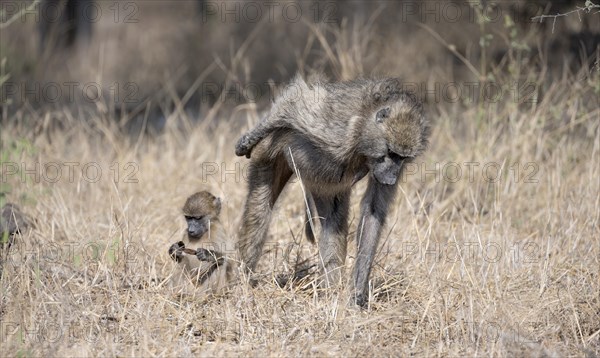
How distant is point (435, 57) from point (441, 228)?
6.29m

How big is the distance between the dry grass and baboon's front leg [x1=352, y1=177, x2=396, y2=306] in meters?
0.13

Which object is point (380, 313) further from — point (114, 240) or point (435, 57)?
point (435, 57)

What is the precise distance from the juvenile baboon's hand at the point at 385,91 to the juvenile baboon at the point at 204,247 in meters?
1.27

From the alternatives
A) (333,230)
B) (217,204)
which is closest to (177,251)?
(217,204)

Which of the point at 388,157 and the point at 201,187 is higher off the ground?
the point at 388,157

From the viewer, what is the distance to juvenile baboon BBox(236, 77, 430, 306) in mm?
4609

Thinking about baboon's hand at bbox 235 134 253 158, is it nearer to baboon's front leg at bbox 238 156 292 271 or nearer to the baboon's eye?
baboon's front leg at bbox 238 156 292 271

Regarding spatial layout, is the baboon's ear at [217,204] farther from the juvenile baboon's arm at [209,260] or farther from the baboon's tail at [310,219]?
the baboon's tail at [310,219]

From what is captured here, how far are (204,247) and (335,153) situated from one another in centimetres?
106

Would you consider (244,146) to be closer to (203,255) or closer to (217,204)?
(217,204)

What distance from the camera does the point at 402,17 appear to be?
41.1 feet

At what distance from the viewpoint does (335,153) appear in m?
4.74

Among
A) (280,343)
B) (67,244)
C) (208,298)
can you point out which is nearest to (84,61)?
(67,244)

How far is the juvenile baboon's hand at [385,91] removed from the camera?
4.75 metres
